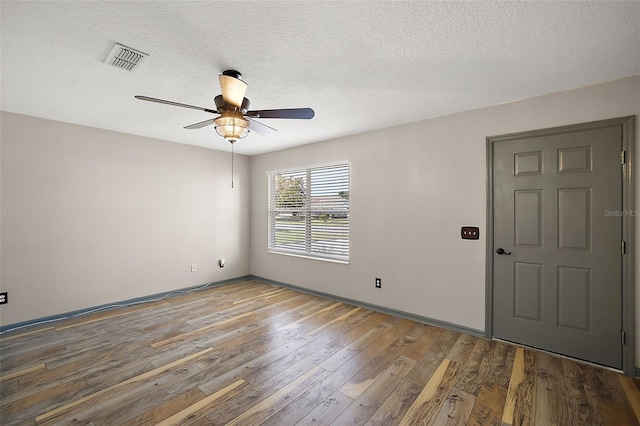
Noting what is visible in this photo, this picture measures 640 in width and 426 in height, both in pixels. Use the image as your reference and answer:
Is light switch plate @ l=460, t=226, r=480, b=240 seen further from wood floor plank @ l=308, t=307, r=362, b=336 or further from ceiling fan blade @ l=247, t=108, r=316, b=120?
ceiling fan blade @ l=247, t=108, r=316, b=120

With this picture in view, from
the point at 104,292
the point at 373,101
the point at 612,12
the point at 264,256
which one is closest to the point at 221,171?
the point at 264,256

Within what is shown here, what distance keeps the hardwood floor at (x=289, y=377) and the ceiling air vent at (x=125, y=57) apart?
249 cm

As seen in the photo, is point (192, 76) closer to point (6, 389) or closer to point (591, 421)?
point (6, 389)

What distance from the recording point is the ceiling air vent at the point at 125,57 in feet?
6.39

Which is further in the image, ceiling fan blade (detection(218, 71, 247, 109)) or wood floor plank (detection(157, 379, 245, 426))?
ceiling fan blade (detection(218, 71, 247, 109))

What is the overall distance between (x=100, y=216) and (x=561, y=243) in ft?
17.9

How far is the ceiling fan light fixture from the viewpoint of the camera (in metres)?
2.16

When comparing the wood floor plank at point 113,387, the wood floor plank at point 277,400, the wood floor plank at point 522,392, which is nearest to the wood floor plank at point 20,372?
the wood floor plank at point 113,387

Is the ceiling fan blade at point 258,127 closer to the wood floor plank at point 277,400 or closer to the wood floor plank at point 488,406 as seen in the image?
the wood floor plank at point 277,400

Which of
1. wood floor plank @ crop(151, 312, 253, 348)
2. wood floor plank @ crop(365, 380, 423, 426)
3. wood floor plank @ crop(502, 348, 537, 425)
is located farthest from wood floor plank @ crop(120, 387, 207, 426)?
wood floor plank @ crop(502, 348, 537, 425)

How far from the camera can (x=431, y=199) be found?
337 cm

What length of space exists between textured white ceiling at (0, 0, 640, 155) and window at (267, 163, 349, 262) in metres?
1.56

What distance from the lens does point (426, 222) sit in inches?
134

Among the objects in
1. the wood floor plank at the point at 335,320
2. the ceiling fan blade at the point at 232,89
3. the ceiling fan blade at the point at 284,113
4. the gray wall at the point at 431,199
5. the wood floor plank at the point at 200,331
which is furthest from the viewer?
the wood floor plank at the point at 335,320
